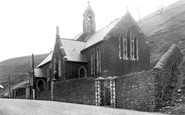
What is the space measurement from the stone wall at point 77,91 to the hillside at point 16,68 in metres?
62.6

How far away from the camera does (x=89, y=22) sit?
5106cm

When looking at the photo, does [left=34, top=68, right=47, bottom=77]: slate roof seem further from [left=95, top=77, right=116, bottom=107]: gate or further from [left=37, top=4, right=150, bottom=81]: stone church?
[left=95, top=77, right=116, bottom=107]: gate

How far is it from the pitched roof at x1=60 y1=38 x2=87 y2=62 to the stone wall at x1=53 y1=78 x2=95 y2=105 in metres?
7.38

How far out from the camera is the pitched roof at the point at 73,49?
42253 millimetres

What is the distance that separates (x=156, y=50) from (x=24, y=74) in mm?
56583

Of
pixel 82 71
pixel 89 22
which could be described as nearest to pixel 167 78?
pixel 82 71

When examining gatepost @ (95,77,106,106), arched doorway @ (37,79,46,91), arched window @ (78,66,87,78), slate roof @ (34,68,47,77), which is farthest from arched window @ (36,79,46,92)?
gatepost @ (95,77,106,106)

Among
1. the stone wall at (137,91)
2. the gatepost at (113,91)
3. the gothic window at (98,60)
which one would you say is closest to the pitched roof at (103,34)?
the gothic window at (98,60)

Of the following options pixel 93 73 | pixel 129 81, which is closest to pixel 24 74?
pixel 93 73

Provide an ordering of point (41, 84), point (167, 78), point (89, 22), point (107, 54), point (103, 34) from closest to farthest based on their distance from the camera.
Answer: point (167, 78) < point (107, 54) < point (103, 34) < point (89, 22) < point (41, 84)

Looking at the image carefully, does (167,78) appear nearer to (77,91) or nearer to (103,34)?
(77,91)

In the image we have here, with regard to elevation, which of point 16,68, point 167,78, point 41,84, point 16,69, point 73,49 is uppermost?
point 73,49

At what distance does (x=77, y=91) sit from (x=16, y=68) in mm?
83785

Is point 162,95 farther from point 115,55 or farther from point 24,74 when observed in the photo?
point 24,74
